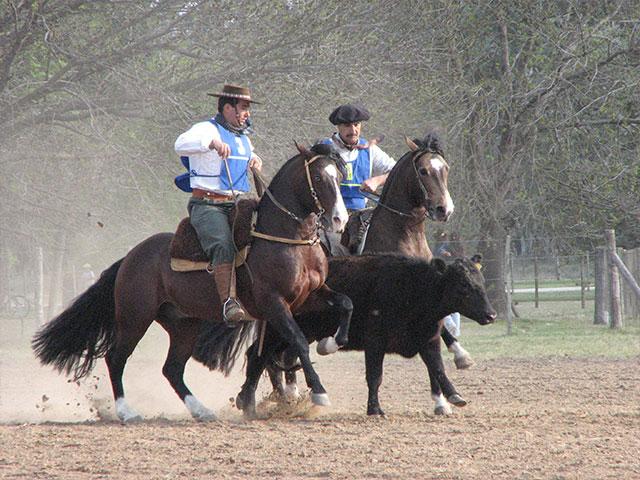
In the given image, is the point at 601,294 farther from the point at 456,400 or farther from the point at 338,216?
the point at 338,216

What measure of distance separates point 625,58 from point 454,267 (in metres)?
12.5

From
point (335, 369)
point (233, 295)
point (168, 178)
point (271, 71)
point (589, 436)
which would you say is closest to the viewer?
point (589, 436)

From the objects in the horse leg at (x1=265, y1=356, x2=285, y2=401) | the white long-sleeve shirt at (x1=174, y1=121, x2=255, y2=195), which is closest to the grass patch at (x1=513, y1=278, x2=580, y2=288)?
the horse leg at (x1=265, y1=356, x2=285, y2=401)

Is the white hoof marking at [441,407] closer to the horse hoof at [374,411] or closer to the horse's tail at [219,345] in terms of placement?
the horse hoof at [374,411]

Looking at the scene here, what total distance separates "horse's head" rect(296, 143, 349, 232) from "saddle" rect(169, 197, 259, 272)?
0.53 m

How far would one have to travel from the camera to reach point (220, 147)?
29.1 feet

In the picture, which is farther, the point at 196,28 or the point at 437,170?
the point at 196,28

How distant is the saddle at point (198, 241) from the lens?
9.05 m

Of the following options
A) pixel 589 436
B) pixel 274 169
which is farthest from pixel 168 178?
pixel 589 436

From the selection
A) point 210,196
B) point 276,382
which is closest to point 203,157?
point 210,196

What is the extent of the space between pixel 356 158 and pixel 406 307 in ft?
5.14

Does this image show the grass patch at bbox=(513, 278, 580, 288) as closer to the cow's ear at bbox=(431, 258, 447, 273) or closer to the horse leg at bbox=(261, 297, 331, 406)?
the cow's ear at bbox=(431, 258, 447, 273)

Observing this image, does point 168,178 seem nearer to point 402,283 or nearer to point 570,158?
point 570,158

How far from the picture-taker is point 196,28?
58.1 ft
